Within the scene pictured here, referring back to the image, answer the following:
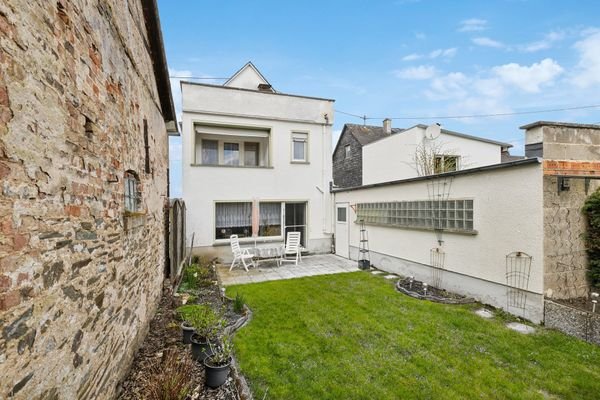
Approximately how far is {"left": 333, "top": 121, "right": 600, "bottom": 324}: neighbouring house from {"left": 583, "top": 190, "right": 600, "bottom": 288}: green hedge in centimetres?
10

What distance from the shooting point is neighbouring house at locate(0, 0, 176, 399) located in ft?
4.57

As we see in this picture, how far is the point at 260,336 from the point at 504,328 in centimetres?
441

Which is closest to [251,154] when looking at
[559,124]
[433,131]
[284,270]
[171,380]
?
[284,270]

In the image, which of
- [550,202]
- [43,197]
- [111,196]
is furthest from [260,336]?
[550,202]

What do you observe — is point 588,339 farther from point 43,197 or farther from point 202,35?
point 202,35

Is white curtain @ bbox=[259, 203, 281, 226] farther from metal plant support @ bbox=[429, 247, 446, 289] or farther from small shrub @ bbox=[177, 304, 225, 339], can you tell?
small shrub @ bbox=[177, 304, 225, 339]

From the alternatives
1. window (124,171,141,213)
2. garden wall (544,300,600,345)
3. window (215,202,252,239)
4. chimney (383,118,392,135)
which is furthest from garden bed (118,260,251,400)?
chimney (383,118,392,135)

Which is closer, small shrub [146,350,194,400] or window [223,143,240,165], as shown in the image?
small shrub [146,350,194,400]

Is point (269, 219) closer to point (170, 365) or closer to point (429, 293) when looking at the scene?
point (429, 293)

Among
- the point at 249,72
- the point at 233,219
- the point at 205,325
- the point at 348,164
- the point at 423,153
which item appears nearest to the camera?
the point at 205,325

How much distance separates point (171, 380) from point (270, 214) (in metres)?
8.86

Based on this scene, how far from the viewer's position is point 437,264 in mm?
7125

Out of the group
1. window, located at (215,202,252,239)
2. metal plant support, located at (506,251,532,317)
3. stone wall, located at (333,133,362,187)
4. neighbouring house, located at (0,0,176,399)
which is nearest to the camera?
neighbouring house, located at (0,0,176,399)

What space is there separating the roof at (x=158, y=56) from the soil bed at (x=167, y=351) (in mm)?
4683
